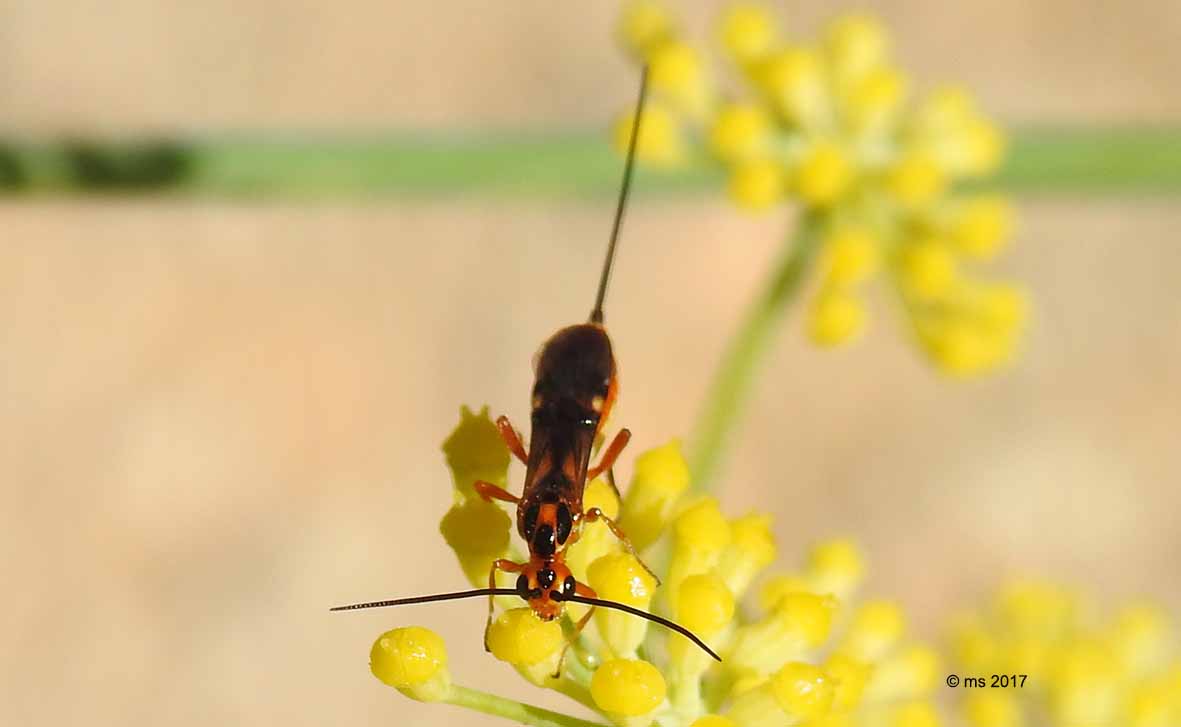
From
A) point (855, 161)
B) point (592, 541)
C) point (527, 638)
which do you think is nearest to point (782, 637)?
point (592, 541)

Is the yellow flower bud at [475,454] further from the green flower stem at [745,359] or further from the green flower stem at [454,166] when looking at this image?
the green flower stem at [454,166]

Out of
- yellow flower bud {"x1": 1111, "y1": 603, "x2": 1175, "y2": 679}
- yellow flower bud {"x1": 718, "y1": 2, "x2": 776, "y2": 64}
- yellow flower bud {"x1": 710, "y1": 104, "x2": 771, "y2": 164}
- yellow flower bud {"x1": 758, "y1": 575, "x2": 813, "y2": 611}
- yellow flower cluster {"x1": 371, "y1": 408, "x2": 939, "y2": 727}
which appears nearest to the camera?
yellow flower cluster {"x1": 371, "y1": 408, "x2": 939, "y2": 727}

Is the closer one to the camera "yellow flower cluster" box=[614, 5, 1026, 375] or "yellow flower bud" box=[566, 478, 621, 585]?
"yellow flower bud" box=[566, 478, 621, 585]

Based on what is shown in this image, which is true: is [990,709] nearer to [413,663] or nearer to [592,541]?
[592,541]

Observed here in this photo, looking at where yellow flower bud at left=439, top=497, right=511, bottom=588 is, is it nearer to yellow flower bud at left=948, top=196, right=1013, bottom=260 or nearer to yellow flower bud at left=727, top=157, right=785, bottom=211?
yellow flower bud at left=727, top=157, right=785, bottom=211

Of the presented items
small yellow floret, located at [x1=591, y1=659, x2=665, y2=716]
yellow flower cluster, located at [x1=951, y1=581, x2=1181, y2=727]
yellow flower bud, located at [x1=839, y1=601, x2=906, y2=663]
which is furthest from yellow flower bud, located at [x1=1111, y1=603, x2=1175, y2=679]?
small yellow floret, located at [x1=591, y1=659, x2=665, y2=716]

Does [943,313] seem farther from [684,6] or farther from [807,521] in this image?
[684,6]
